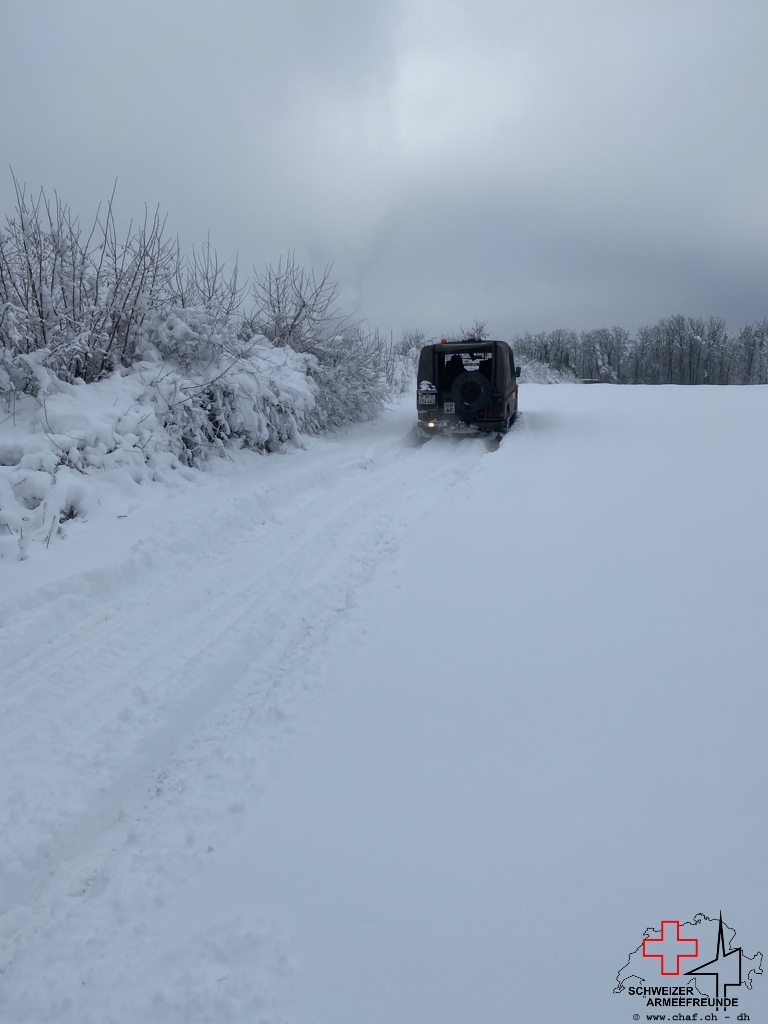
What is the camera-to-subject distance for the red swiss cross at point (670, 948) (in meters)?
1.81

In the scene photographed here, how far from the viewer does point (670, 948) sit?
1.85m

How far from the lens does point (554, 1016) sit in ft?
5.58

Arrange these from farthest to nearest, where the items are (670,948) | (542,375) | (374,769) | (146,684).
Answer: (542,375) → (146,684) → (374,769) → (670,948)

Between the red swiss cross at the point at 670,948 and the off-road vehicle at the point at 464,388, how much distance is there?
10.7 m

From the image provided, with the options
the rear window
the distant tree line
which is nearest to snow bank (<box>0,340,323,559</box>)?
the rear window

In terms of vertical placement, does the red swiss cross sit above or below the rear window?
below

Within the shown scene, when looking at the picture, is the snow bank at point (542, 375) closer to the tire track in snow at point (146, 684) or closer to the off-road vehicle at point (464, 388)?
the off-road vehicle at point (464, 388)

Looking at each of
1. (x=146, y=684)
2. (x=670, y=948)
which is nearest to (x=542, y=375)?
(x=146, y=684)

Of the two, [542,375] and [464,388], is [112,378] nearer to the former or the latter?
[464,388]

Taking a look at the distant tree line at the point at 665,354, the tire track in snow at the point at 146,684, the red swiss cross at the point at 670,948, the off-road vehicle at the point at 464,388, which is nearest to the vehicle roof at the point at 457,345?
the off-road vehicle at the point at 464,388

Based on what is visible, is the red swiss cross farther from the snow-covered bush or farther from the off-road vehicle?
the off-road vehicle

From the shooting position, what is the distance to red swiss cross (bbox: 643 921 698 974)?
5.94ft

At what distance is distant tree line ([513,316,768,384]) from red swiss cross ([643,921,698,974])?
7984cm

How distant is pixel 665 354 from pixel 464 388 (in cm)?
8829
